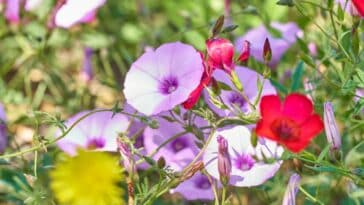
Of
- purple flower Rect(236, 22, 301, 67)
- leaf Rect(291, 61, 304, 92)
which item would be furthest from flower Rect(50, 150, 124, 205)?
purple flower Rect(236, 22, 301, 67)

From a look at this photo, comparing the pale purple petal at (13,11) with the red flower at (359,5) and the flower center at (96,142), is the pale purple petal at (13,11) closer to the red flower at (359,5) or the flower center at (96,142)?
the flower center at (96,142)

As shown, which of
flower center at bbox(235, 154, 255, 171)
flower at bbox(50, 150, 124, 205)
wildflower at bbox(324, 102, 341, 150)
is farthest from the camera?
flower center at bbox(235, 154, 255, 171)

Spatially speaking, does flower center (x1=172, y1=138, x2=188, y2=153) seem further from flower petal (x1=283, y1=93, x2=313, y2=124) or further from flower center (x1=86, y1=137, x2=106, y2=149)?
flower petal (x1=283, y1=93, x2=313, y2=124)

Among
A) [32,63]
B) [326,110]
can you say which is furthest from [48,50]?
[326,110]

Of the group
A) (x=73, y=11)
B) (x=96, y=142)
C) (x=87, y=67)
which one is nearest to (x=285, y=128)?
(x=96, y=142)

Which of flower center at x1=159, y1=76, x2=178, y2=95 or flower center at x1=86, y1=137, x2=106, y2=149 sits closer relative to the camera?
flower center at x1=159, y1=76, x2=178, y2=95

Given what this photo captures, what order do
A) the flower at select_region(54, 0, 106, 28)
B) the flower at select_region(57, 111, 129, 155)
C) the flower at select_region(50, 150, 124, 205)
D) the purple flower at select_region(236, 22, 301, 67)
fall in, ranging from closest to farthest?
the flower at select_region(50, 150, 124, 205) → the flower at select_region(57, 111, 129, 155) → the flower at select_region(54, 0, 106, 28) → the purple flower at select_region(236, 22, 301, 67)

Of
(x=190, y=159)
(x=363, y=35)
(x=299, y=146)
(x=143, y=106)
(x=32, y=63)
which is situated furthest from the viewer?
(x=32, y=63)

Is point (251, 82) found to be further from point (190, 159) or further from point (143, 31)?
point (143, 31)
